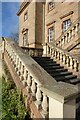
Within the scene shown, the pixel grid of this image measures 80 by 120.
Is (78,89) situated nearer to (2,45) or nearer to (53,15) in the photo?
(2,45)

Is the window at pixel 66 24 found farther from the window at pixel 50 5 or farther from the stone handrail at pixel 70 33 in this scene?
the stone handrail at pixel 70 33

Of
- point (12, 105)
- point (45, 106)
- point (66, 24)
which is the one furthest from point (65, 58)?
point (66, 24)

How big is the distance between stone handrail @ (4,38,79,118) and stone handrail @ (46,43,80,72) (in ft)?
9.65

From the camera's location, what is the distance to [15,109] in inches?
172

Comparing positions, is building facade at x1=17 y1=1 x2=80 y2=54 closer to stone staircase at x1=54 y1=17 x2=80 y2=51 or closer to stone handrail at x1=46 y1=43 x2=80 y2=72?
stone staircase at x1=54 y1=17 x2=80 y2=51

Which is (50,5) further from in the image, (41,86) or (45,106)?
(45,106)

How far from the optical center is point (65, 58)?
8242mm

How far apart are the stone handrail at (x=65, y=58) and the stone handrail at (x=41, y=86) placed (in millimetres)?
Answer: 2942

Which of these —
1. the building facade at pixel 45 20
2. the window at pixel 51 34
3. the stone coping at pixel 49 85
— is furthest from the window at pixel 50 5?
the stone coping at pixel 49 85

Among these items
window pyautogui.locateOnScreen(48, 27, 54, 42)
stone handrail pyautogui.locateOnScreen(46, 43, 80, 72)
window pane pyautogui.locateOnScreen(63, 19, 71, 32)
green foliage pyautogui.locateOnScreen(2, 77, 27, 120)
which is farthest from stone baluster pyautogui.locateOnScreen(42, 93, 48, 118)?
window pyautogui.locateOnScreen(48, 27, 54, 42)

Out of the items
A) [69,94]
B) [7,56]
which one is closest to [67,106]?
[69,94]

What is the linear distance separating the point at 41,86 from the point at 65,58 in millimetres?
4922

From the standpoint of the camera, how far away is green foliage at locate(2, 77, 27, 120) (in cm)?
400

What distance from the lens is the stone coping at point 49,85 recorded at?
2.82 metres
